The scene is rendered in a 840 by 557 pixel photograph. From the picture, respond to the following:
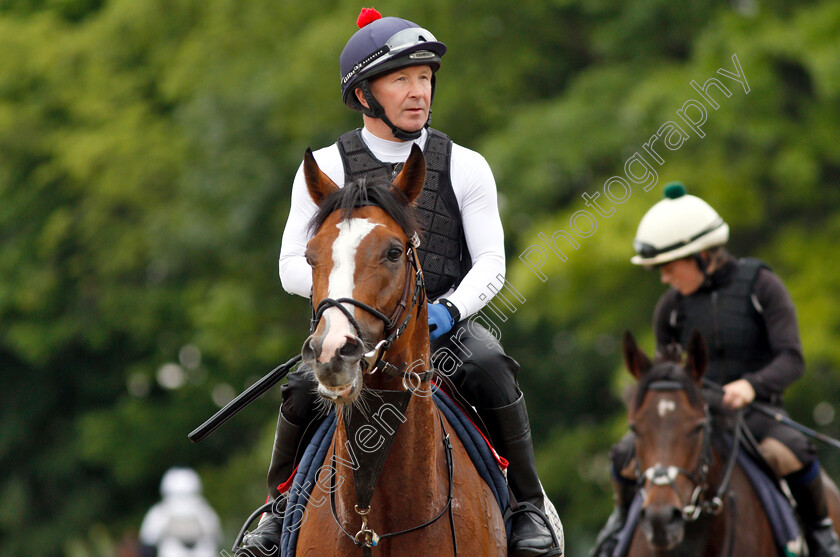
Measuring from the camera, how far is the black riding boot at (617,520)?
30.3 ft

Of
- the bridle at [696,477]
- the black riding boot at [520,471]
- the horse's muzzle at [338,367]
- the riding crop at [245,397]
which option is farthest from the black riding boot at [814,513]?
the horse's muzzle at [338,367]

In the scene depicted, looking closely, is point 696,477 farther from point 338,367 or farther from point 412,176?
point 338,367

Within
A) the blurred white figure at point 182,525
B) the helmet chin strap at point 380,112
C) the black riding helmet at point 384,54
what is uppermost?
the blurred white figure at point 182,525

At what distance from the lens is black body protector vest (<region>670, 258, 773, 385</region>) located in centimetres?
891

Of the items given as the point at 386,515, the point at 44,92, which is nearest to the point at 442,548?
the point at 386,515

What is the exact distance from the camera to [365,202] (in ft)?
15.3

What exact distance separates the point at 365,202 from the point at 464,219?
1062 mm

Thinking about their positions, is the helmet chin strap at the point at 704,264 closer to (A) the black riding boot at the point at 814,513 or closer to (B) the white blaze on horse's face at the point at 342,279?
(A) the black riding boot at the point at 814,513

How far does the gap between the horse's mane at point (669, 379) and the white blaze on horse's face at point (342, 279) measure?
4.14 m

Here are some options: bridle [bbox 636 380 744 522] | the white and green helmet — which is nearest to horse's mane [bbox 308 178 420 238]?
bridle [bbox 636 380 744 522]

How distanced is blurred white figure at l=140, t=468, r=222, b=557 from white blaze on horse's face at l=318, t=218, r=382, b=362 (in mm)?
9854

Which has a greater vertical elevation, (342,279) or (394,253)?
(394,253)

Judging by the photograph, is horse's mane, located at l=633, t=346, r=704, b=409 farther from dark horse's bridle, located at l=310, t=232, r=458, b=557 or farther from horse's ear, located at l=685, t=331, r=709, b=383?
dark horse's bridle, located at l=310, t=232, r=458, b=557

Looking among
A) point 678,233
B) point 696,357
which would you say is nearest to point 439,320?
point 696,357
